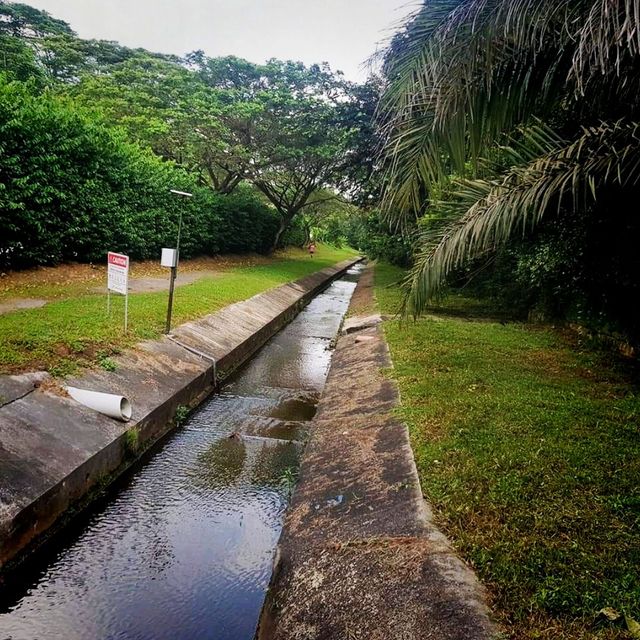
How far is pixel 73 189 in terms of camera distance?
11.8 metres

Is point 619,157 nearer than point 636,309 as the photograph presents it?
Yes

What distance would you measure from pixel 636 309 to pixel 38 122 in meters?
10.9

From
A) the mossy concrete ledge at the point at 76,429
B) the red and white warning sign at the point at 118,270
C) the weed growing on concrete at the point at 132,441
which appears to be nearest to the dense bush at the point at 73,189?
the red and white warning sign at the point at 118,270

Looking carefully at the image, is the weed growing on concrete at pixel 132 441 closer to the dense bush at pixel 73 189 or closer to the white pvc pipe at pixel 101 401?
the white pvc pipe at pixel 101 401

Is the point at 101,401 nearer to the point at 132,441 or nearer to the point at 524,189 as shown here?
the point at 132,441

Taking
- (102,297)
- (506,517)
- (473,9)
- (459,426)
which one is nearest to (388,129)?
(473,9)

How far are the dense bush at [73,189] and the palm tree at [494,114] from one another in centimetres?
777

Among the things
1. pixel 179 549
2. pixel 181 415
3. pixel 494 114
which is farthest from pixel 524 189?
pixel 181 415

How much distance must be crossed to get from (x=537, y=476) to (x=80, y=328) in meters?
5.64

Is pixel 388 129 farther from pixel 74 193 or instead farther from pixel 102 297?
pixel 74 193

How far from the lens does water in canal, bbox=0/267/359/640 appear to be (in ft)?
10.8

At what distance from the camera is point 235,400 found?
7.69m

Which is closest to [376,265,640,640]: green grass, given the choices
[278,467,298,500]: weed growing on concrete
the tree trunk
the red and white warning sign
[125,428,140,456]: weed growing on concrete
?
[278,467,298,500]: weed growing on concrete

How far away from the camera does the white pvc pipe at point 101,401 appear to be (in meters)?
5.15
